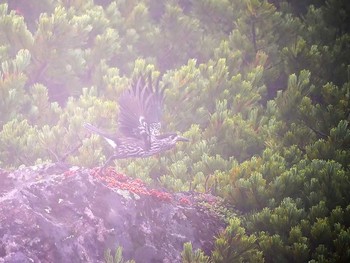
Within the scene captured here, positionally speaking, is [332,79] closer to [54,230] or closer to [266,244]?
[266,244]

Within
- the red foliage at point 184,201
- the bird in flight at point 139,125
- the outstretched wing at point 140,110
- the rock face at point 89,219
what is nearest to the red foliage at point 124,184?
the rock face at point 89,219

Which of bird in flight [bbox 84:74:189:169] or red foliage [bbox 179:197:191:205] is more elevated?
bird in flight [bbox 84:74:189:169]

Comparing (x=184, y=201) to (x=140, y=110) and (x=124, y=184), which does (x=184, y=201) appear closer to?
(x=124, y=184)

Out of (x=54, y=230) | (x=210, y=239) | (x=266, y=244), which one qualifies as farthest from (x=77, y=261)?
(x=266, y=244)

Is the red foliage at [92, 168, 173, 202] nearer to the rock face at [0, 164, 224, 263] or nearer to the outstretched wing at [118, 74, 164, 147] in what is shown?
the rock face at [0, 164, 224, 263]

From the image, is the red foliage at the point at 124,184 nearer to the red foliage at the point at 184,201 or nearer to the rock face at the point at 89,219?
the rock face at the point at 89,219

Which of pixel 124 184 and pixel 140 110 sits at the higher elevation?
pixel 140 110

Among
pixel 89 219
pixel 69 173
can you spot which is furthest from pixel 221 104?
pixel 89 219

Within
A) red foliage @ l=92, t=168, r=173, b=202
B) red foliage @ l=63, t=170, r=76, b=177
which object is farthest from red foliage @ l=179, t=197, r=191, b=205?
red foliage @ l=63, t=170, r=76, b=177
